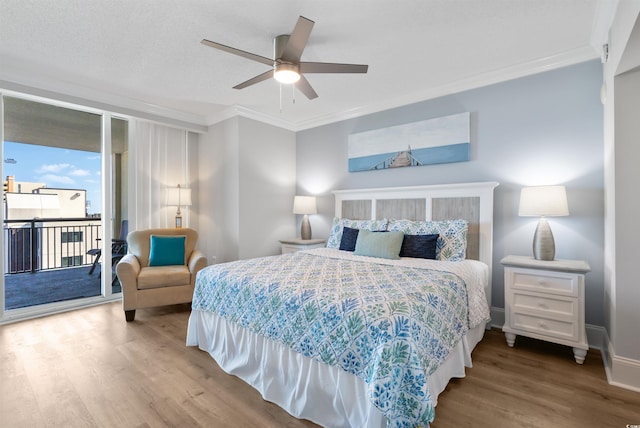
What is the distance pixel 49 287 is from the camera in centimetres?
438

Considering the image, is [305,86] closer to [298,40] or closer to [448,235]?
[298,40]

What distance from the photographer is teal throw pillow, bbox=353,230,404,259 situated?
3004mm

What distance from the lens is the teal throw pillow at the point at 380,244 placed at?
300cm

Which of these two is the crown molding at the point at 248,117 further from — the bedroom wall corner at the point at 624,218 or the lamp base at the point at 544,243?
the bedroom wall corner at the point at 624,218

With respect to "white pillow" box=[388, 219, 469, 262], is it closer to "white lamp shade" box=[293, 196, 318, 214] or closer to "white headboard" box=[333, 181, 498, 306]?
"white headboard" box=[333, 181, 498, 306]

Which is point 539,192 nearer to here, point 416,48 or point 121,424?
point 416,48

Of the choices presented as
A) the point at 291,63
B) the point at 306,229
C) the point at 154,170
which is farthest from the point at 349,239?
the point at 154,170

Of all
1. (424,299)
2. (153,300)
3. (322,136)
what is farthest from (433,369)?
(322,136)

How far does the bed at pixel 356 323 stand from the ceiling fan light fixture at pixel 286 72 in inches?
61.9

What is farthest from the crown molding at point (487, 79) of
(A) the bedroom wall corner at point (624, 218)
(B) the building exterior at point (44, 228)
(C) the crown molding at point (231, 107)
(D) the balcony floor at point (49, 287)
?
(D) the balcony floor at point (49, 287)

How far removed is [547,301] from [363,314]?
Answer: 75.8 inches

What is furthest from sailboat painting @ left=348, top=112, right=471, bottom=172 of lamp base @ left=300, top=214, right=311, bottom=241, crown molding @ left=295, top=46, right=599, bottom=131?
lamp base @ left=300, top=214, right=311, bottom=241

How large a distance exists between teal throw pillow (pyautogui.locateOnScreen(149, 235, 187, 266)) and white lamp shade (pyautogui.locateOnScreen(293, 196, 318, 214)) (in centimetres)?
171

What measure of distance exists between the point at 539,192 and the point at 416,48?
170cm
